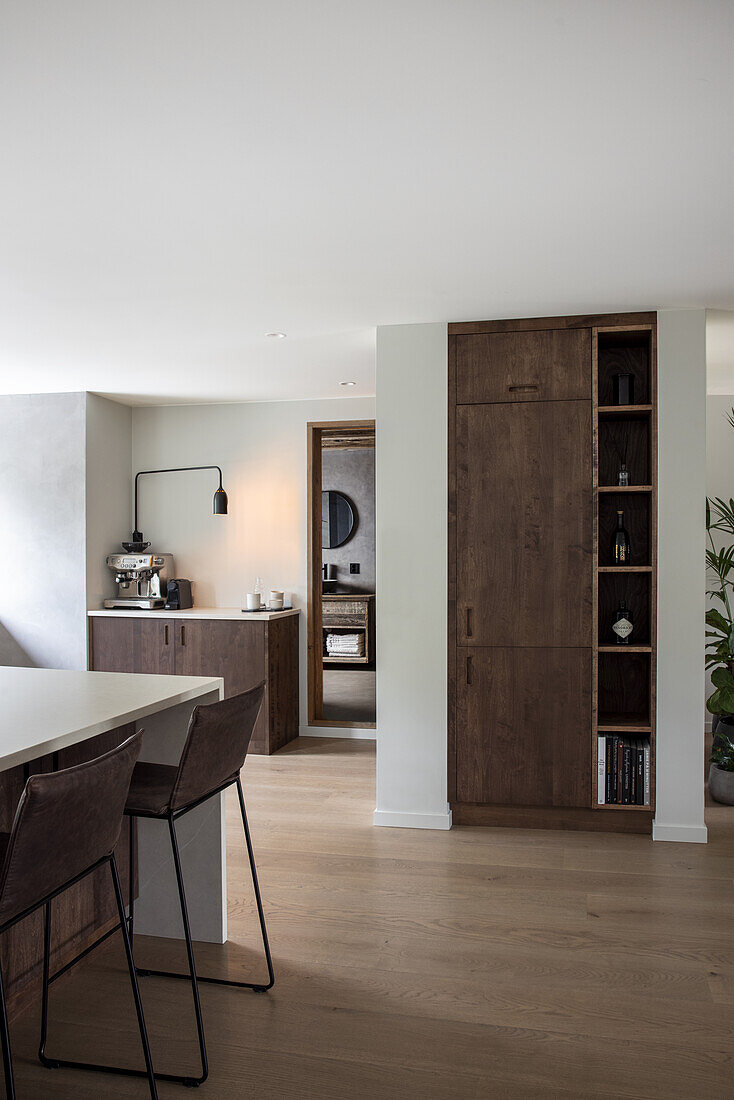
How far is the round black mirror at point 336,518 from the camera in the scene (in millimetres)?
9766

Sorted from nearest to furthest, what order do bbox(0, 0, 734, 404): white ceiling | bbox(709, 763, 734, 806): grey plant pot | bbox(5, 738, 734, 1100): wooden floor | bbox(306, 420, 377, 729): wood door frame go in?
bbox(0, 0, 734, 404): white ceiling < bbox(5, 738, 734, 1100): wooden floor < bbox(709, 763, 734, 806): grey plant pot < bbox(306, 420, 377, 729): wood door frame

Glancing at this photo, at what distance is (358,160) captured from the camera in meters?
2.33

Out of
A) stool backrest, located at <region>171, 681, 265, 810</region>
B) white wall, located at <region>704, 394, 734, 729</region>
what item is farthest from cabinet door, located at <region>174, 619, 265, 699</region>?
white wall, located at <region>704, 394, 734, 729</region>

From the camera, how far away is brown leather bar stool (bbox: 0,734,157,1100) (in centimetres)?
160

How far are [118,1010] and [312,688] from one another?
3716 millimetres

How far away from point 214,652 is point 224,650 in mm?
73

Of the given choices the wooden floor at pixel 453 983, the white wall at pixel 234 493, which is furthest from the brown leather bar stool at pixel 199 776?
the white wall at pixel 234 493

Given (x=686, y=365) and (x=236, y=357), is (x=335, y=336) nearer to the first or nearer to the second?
(x=236, y=357)

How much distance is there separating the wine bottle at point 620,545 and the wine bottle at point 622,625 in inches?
8.6

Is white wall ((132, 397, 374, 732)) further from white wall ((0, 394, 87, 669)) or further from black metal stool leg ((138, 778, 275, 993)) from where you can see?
black metal stool leg ((138, 778, 275, 993))

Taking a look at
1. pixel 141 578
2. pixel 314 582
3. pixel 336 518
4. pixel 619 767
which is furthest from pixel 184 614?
pixel 336 518

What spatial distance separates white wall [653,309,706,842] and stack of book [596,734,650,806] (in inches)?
3.3

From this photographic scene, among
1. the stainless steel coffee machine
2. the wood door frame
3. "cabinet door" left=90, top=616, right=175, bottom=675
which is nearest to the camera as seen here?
"cabinet door" left=90, top=616, right=175, bottom=675

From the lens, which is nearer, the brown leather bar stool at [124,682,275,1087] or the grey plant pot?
the brown leather bar stool at [124,682,275,1087]
